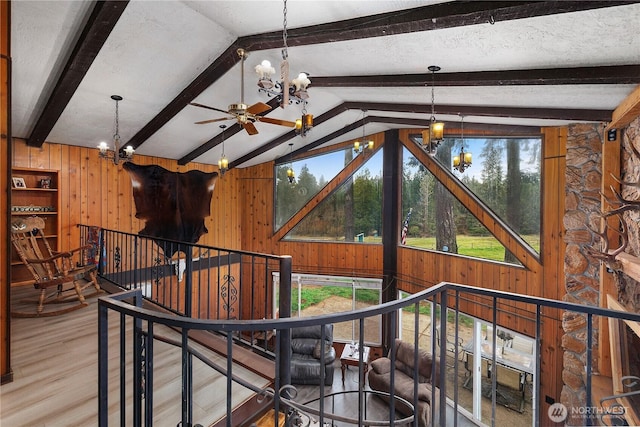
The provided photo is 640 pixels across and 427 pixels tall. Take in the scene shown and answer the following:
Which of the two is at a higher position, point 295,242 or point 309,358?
point 295,242

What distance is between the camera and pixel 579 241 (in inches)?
173

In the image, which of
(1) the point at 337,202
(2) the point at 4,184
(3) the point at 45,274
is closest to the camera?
(2) the point at 4,184

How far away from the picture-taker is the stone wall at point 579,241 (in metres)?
4.22

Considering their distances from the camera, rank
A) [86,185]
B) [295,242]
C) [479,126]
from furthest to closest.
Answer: [295,242] → [86,185] → [479,126]

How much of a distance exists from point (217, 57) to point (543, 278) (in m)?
5.86

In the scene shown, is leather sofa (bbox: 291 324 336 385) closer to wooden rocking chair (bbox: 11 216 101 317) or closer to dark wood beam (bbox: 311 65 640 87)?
wooden rocking chair (bbox: 11 216 101 317)

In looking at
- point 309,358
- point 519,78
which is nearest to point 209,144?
point 309,358

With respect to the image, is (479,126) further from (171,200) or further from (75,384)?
(171,200)

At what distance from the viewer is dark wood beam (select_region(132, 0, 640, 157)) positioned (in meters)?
2.05

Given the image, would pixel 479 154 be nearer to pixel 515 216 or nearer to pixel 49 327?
pixel 515 216

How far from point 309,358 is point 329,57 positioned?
5.76m

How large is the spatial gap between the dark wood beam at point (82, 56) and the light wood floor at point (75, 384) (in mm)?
2947

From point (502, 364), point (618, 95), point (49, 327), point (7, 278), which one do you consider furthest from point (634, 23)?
point (49, 327)

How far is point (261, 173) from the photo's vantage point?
30.6ft
